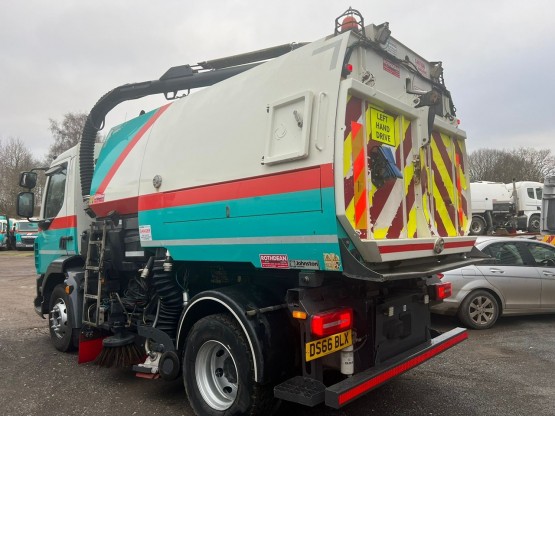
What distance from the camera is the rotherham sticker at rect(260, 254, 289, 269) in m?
3.30

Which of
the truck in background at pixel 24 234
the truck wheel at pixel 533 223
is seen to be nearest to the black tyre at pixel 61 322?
the truck wheel at pixel 533 223

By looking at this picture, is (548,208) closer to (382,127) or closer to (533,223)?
(382,127)

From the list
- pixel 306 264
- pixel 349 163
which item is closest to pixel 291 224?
pixel 306 264

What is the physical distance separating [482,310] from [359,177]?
16.9 ft

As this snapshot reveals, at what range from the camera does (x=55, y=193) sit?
→ 6582 mm

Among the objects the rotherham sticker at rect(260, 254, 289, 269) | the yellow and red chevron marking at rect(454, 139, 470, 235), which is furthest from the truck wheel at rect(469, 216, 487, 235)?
the rotherham sticker at rect(260, 254, 289, 269)

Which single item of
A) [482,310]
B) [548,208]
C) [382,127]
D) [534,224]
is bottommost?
[482,310]

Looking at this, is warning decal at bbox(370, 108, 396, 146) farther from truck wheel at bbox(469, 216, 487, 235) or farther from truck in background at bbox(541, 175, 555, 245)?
truck wheel at bbox(469, 216, 487, 235)

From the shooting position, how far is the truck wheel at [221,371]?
3.47m

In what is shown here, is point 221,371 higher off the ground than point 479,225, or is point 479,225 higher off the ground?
point 479,225

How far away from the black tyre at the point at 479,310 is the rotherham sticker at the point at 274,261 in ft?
16.4

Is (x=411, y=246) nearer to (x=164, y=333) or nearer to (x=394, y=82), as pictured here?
(x=394, y=82)

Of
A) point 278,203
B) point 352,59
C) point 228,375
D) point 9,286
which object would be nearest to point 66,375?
point 228,375

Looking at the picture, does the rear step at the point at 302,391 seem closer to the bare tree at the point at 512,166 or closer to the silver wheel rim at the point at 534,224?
the silver wheel rim at the point at 534,224
